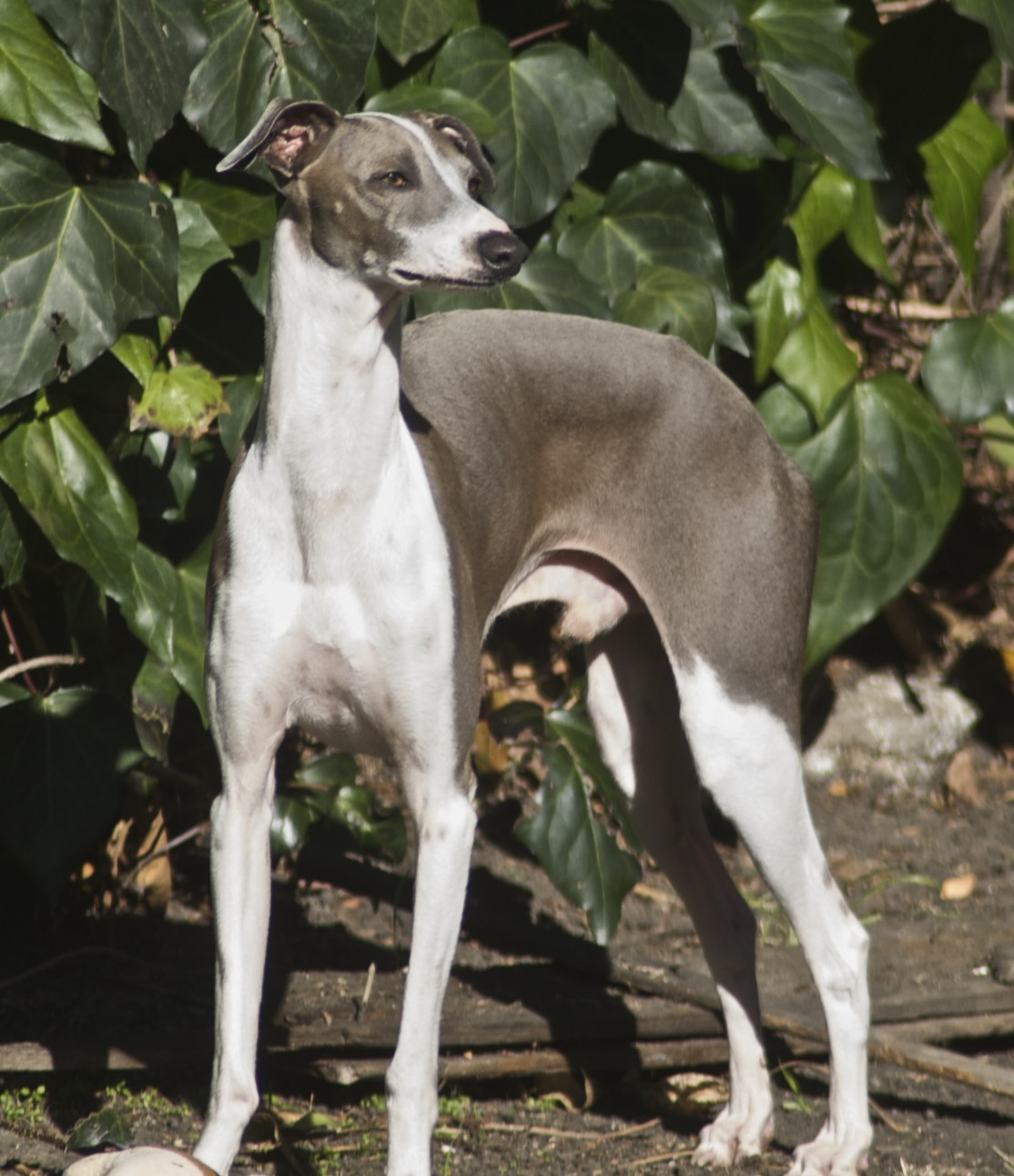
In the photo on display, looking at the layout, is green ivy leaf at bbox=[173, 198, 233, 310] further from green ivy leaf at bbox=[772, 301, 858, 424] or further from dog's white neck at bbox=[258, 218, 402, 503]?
green ivy leaf at bbox=[772, 301, 858, 424]

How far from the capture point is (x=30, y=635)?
403 centimetres

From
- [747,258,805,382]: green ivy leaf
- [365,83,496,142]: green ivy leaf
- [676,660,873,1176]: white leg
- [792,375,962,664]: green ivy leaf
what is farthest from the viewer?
[747,258,805,382]: green ivy leaf

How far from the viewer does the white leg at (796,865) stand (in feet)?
11.2

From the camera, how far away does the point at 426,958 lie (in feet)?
9.57

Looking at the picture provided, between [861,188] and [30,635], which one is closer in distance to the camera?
[30,635]

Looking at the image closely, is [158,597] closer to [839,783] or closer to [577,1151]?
[577,1151]

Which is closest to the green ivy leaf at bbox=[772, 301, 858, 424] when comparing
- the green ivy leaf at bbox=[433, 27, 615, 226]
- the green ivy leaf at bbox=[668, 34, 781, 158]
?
the green ivy leaf at bbox=[668, 34, 781, 158]

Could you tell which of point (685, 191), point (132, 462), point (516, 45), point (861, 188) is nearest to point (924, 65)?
point (861, 188)

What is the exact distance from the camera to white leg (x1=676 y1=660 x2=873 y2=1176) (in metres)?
3.43

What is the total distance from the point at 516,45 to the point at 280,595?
5.75ft

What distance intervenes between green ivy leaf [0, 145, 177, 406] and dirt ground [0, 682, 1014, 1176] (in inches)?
58.1

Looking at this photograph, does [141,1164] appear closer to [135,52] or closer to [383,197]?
[383,197]

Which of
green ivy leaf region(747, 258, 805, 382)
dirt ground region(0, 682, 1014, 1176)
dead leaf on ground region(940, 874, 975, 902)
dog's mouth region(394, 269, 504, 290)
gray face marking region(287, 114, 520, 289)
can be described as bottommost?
dead leaf on ground region(940, 874, 975, 902)

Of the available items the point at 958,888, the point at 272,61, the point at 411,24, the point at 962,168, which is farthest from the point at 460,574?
the point at 958,888
